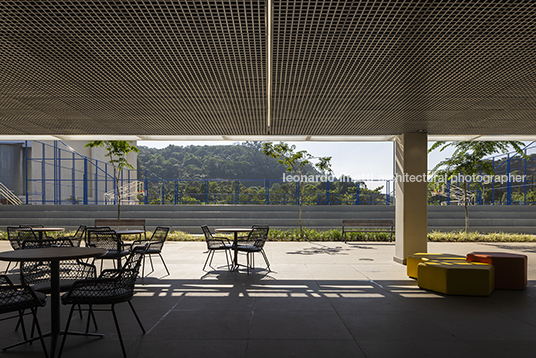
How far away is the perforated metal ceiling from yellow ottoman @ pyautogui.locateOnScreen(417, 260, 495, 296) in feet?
8.61

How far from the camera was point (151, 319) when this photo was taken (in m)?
4.76

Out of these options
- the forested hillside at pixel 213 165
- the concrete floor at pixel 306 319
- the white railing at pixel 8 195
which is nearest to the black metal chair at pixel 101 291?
the concrete floor at pixel 306 319

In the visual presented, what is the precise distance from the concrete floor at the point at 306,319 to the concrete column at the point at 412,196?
1.42 m

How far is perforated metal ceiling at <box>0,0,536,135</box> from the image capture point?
3668 mm

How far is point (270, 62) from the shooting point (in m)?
4.88

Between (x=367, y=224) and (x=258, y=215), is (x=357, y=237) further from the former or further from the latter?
(x=258, y=215)

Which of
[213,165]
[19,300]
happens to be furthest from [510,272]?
[213,165]

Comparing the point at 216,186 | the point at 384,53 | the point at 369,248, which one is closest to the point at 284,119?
the point at 384,53

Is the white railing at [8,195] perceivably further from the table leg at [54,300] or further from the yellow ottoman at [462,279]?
the yellow ottoman at [462,279]

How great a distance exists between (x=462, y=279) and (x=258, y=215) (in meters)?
11.8

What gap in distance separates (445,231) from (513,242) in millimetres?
2773

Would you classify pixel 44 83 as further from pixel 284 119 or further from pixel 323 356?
pixel 323 356

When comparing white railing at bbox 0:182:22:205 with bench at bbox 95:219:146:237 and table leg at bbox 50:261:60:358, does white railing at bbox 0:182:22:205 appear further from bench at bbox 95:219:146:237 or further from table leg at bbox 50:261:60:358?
table leg at bbox 50:261:60:358

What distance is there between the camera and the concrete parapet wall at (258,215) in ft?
55.1
